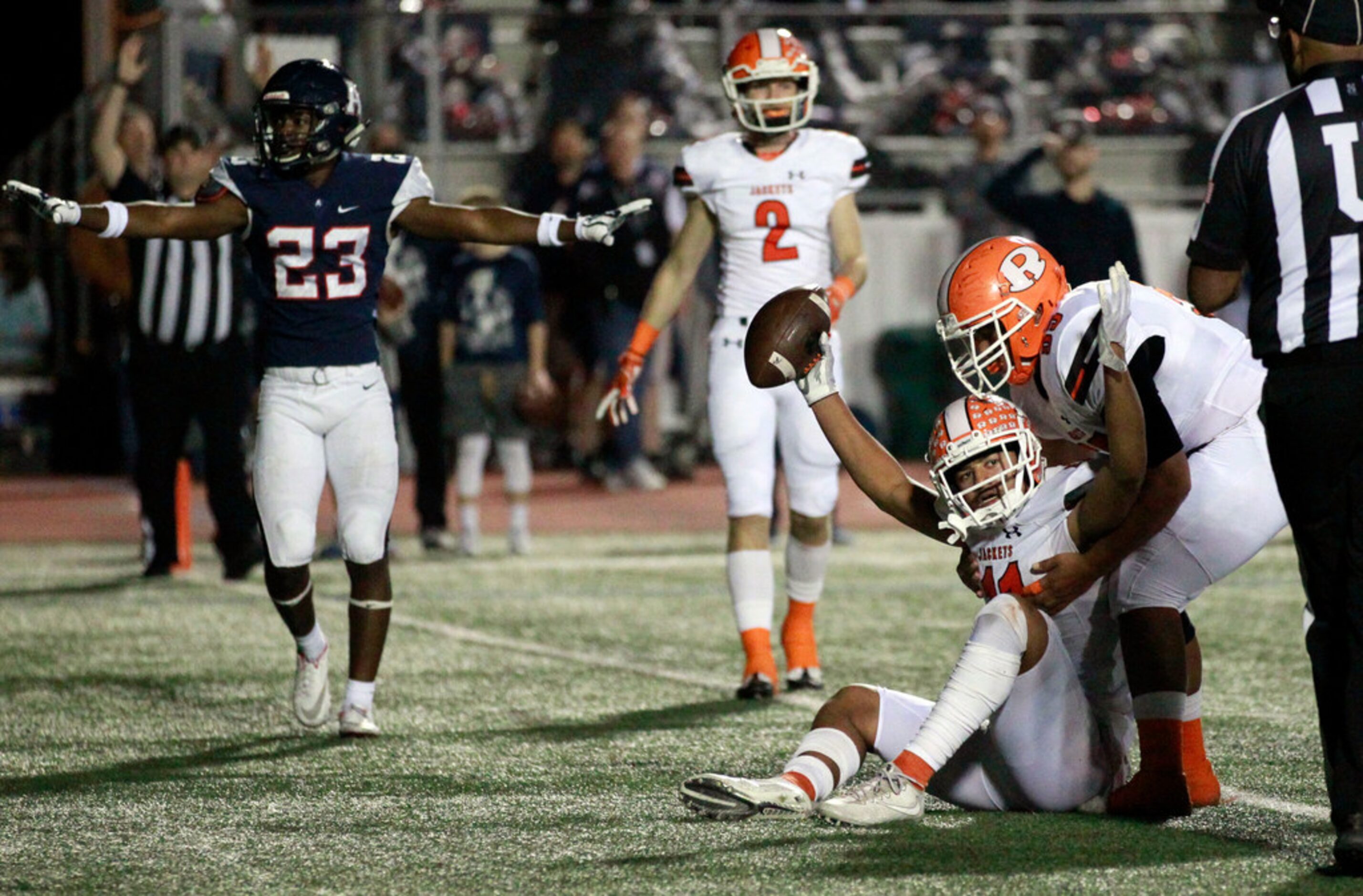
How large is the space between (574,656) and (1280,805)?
2918mm

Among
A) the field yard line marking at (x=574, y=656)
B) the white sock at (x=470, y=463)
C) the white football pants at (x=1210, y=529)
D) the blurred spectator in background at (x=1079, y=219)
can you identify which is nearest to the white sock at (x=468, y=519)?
the white sock at (x=470, y=463)

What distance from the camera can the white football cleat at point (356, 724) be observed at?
517 centimetres

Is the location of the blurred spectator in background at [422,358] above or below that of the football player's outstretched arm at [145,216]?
below

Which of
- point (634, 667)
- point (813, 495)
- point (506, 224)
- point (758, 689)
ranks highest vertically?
point (506, 224)

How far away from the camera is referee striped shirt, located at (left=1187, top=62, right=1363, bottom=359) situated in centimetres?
351

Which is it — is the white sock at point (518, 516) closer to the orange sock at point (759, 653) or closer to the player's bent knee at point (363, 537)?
the orange sock at point (759, 653)

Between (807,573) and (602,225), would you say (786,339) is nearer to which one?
(602,225)

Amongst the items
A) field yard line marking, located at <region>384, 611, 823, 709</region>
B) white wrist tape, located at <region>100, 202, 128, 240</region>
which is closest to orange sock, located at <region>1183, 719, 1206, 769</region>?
field yard line marking, located at <region>384, 611, 823, 709</region>

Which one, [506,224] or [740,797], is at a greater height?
[506,224]

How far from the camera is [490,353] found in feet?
32.5

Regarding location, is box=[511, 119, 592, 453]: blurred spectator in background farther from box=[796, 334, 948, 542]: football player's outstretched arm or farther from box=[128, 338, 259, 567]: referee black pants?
box=[796, 334, 948, 542]: football player's outstretched arm

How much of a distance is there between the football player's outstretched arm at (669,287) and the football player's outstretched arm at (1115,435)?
230 cm

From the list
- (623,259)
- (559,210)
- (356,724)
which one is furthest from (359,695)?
(623,259)

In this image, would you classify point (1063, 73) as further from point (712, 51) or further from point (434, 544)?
point (434, 544)
